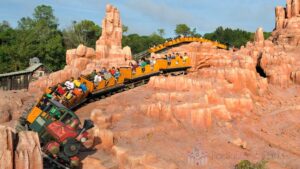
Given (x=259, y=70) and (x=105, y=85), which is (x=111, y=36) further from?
(x=259, y=70)

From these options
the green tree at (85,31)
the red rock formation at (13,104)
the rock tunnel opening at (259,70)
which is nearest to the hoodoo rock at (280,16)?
the rock tunnel opening at (259,70)

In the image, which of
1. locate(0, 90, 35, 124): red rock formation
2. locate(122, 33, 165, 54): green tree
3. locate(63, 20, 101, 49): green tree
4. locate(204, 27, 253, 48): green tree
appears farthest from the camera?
locate(204, 27, 253, 48): green tree

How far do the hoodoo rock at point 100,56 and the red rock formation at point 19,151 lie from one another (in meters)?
11.0

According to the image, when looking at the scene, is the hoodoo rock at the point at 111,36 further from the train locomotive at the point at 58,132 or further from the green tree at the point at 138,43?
the green tree at the point at 138,43

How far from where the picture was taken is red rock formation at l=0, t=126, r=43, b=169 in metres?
8.91

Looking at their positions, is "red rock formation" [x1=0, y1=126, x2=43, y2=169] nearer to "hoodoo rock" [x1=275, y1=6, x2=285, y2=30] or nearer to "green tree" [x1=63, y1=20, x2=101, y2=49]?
"hoodoo rock" [x1=275, y1=6, x2=285, y2=30]

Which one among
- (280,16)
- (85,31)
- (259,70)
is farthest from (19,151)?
(85,31)

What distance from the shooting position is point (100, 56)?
26.4m

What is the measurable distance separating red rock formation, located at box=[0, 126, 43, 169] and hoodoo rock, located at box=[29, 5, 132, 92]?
10991mm

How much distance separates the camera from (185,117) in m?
16.1

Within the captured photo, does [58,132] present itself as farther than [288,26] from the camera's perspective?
No

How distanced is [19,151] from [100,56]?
17.6m

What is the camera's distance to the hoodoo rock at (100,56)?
21562mm

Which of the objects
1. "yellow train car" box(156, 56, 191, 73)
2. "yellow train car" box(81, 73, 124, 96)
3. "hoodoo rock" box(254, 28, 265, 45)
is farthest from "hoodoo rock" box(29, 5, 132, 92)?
"hoodoo rock" box(254, 28, 265, 45)
